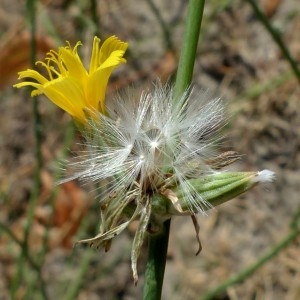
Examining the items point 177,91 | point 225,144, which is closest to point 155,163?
point 177,91

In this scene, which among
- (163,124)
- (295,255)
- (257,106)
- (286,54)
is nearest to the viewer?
(163,124)

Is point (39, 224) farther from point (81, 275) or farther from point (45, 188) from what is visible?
point (81, 275)

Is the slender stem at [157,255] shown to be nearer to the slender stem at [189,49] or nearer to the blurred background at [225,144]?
the slender stem at [189,49]

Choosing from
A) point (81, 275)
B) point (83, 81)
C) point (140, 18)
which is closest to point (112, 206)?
point (83, 81)

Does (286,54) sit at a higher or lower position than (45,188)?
higher

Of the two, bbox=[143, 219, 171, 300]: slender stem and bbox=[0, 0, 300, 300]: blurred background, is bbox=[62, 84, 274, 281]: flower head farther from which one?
bbox=[0, 0, 300, 300]: blurred background

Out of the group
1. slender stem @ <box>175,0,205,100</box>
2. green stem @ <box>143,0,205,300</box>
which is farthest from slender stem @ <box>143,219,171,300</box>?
slender stem @ <box>175,0,205,100</box>
